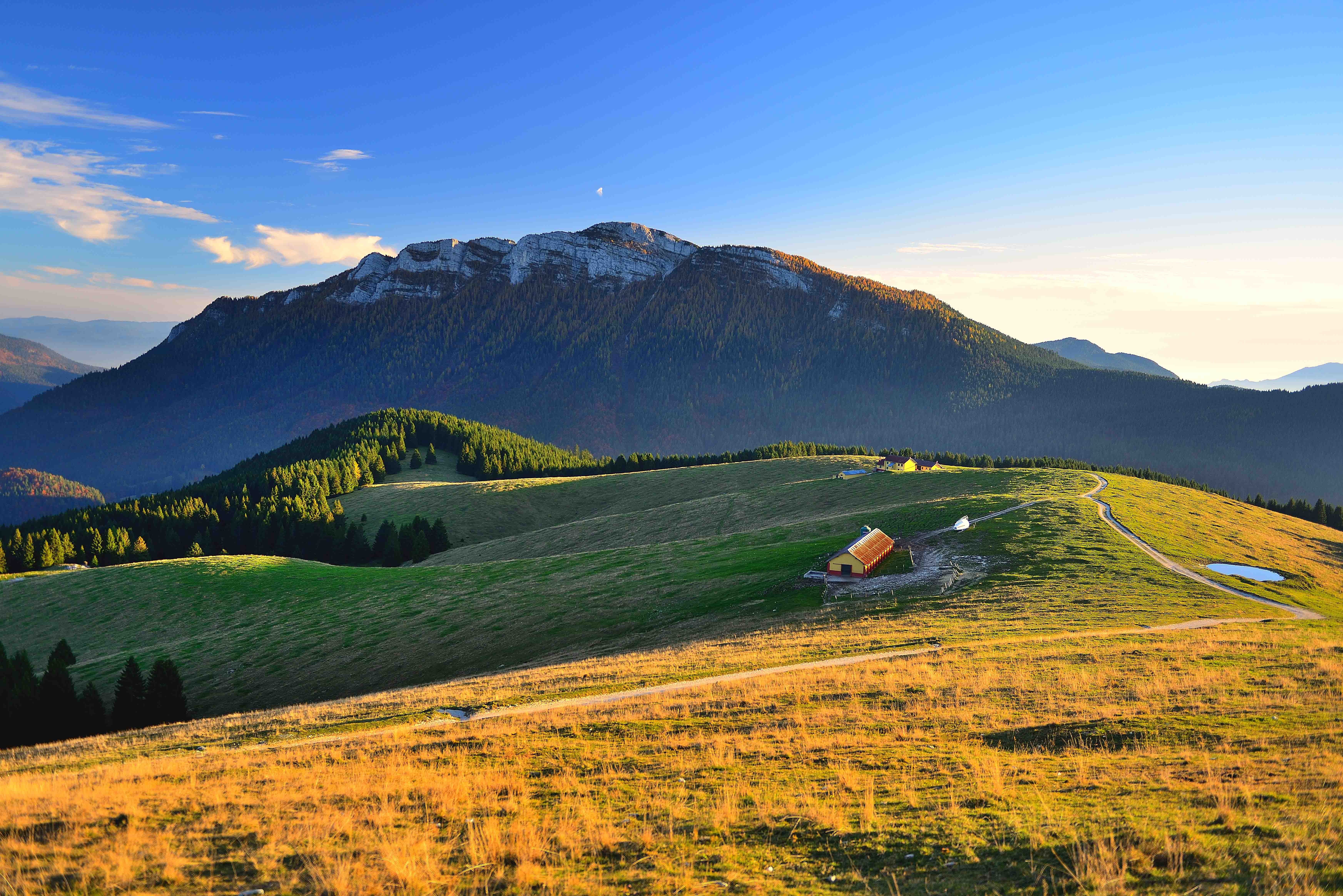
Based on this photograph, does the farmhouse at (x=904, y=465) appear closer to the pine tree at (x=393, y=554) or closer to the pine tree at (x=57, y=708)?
the pine tree at (x=393, y=554)

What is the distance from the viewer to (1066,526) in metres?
54.3

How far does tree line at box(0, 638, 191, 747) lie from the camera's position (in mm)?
44094

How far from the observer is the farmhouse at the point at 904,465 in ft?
378

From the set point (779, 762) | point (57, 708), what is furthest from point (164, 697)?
point (779, 762)

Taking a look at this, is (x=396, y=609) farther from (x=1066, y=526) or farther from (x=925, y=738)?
(x=1066, y=526)

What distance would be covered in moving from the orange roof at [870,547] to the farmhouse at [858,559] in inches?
0.8

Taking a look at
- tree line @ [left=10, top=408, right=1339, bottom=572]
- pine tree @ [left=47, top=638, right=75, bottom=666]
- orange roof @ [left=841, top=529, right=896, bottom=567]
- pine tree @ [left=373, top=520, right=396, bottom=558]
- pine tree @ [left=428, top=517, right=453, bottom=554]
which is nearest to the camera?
orange roof @ [left=841, top=529, right=896, bottom=567]

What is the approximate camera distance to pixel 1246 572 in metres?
47.0

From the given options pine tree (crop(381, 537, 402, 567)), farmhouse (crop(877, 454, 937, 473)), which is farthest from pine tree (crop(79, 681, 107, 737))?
farmhouse (crop(877, 454, 937, 473))

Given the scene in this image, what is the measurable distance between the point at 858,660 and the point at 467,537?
101 m

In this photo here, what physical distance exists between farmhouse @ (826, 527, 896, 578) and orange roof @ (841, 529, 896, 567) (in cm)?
2

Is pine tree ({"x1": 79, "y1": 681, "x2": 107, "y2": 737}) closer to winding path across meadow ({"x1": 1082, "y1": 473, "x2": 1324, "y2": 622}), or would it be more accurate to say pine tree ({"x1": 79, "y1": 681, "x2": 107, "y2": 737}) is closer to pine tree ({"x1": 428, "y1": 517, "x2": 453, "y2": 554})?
pine tree ({"x1": 428, "y1": 517, "x2": 453, "y2": 554})

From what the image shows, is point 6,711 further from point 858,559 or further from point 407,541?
point 407,541

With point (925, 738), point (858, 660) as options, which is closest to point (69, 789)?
point (925, 738)
